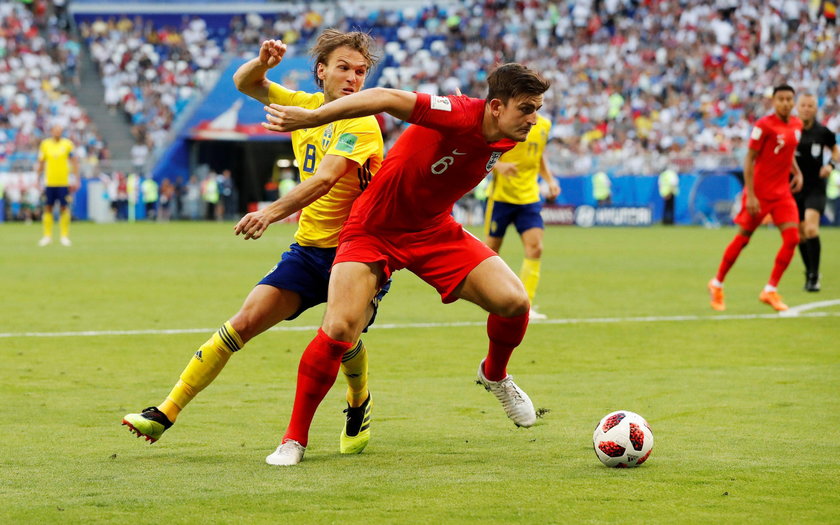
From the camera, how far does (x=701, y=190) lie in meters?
36.6

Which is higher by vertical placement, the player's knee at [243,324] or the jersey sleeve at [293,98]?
the jersey sleeve at [293,98]

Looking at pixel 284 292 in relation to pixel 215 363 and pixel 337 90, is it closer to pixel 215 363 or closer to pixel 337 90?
pixel 215 363

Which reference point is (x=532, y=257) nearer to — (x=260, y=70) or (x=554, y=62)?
(x=260, y=70)

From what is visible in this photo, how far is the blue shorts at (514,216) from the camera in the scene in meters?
12.6

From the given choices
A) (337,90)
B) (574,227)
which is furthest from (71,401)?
(574,227)

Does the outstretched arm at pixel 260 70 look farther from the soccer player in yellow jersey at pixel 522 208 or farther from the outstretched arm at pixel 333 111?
the soccer player in yellow jersey at pixel 522 208

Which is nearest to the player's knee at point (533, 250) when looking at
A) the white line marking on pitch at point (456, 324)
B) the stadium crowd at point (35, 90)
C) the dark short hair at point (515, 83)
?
the white line marking on pitch at point (456, 324)

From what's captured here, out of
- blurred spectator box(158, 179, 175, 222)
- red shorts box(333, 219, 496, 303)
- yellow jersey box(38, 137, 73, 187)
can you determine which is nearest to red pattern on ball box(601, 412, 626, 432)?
red shorts box(333, 219, 496, 303)

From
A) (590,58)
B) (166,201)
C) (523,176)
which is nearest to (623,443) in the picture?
(523,176)

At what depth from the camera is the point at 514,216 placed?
12.7m

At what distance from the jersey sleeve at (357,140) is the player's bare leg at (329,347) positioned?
58 cm

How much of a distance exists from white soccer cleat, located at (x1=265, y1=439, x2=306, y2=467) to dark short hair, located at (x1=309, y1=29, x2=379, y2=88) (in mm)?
1973

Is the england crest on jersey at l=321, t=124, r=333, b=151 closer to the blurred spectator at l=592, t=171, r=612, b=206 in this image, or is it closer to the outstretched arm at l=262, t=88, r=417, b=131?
the outstretched arm at l=262, t=88, r=417, b=131

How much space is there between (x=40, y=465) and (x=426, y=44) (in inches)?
1729
